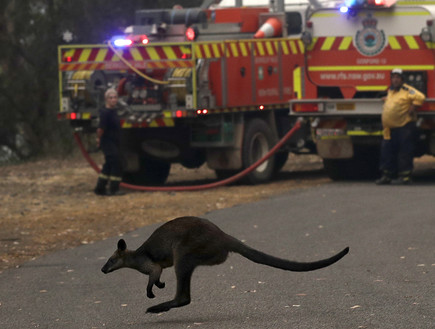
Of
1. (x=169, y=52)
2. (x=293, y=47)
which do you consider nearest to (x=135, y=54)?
(x=169, y=52)

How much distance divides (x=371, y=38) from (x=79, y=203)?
499 cm

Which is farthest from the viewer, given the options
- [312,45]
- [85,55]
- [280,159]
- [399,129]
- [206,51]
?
[280,159]

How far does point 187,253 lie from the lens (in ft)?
24.5

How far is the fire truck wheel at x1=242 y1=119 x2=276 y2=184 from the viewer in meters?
19.6

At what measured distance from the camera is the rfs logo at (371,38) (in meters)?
18.2

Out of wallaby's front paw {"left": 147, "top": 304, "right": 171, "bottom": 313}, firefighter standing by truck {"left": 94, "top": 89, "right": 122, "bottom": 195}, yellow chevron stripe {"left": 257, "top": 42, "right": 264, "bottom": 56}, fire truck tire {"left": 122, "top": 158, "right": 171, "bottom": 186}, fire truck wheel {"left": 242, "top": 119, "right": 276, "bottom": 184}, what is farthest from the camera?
fire truck tire {"left": 122, "top": 158, "right": 171, "bottom": 186}

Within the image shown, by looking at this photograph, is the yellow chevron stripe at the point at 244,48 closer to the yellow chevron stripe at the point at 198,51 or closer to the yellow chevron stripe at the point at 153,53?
the yellow chevron stripe at the point at 198,51

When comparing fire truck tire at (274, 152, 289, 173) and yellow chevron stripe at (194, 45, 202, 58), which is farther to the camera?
fire truck tire at (274, 152, 289, 173)

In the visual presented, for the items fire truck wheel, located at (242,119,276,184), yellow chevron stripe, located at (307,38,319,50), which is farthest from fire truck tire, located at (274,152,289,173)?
yellow chevron stripe, located at (307,38,319,50)

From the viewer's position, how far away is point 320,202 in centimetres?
1570

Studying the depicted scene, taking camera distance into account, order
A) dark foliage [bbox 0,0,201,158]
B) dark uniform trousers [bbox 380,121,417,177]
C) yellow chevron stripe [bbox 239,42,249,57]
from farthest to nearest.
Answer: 1. dark foliage [bbox 0,0,201,158]
2. yellow chevron stripe [bbox 239,42,249,57]
3. dark uniform trousers [bbox 380,121,417,177]

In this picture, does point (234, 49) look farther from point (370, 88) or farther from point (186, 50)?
point (370, 88)

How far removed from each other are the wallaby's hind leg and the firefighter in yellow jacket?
1039cm

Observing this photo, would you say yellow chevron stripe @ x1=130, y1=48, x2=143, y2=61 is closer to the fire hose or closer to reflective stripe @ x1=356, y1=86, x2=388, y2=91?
the fire hose
